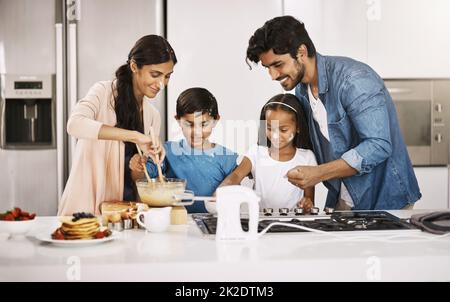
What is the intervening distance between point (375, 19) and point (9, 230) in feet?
7.75

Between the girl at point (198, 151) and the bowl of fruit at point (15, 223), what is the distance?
4.39 feet

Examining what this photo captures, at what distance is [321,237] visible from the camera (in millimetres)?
2123

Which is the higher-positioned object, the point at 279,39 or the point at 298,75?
the point at 279,39

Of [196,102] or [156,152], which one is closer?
[156,152]

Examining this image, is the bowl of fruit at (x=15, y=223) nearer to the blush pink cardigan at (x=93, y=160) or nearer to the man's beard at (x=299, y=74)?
the blush pink cardigan at (x=93, y=160)

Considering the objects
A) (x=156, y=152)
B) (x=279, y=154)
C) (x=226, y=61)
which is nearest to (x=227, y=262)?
(x=156, y=152)

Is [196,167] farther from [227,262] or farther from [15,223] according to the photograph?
[227,262]

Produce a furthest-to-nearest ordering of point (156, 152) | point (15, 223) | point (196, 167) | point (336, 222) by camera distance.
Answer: point (196, 167)
point (156, 152)
point (336, 222)
point (15, 223)

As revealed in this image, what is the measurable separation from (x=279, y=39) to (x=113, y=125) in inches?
39.2

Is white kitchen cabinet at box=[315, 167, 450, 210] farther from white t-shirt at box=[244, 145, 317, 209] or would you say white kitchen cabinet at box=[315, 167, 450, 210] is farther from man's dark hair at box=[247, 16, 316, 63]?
man's dark hair at box=[247, 16, 316, 63]

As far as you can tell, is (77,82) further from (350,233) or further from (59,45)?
(350,233)

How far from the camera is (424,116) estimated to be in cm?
360

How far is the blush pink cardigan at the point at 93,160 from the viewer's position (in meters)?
3.25

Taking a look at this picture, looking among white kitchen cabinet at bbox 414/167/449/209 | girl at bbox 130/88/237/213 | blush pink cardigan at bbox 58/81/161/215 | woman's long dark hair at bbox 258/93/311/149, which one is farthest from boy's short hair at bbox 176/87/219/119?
white kitchen cabinet at bbox 414/167/449/209
